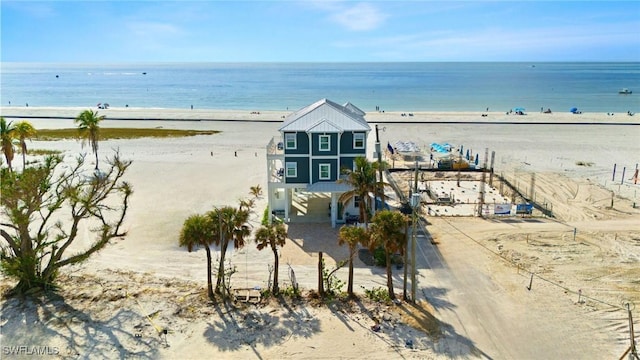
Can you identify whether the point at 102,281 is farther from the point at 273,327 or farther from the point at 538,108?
the point at 538,108

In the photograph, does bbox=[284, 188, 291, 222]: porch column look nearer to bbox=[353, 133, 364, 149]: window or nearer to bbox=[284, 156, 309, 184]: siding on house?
bbox=[284, 156, 309, 184]: siding on house

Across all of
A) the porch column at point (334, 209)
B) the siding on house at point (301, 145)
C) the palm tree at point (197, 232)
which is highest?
the siding on house at point (301, 145)

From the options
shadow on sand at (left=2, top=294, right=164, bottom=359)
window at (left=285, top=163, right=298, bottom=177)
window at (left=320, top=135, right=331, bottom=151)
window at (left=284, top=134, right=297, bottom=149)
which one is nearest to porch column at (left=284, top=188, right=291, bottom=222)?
window at (left=285, top=163, right=298, bottom=177)

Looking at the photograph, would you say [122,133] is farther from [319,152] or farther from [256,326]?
[256,326]

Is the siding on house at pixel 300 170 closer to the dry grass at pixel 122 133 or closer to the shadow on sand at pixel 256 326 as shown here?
the shadow on sand at pixel 256 326

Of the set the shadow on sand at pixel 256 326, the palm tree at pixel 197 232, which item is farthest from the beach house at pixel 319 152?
the shadow on sand at pixel 256 326
